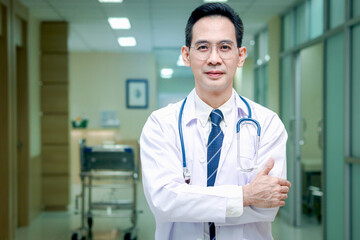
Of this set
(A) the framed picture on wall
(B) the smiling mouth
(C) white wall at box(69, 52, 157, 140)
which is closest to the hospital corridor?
(B) the smiling mouth

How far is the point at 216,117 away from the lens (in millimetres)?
1282

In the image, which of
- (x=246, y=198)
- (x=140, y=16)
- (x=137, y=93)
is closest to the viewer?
(x=246, y=198)

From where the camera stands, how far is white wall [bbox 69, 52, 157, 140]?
7754mm

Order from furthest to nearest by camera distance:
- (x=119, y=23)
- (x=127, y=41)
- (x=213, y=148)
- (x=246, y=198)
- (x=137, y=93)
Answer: (x=137, y=93)
(x=127, y=41)
(x=119, y=23)
(x=213, y=148)
(x=246, y=198)

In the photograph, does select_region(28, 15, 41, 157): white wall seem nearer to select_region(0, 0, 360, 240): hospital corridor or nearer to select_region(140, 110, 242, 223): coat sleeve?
select_region(0, 0, 360, 240): hospital corridor

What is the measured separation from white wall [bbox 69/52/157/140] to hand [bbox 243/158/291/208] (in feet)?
21.9

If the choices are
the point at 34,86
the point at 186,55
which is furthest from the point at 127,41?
the point at 186,55

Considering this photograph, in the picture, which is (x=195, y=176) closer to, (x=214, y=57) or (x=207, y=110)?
(x=207, y=110)

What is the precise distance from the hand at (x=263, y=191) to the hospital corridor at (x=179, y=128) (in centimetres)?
2

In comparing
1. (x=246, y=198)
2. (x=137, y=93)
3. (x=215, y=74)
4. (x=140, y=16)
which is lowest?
(x=246, y=198)

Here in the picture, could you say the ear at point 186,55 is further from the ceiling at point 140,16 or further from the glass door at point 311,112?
the glass door at point 311,112

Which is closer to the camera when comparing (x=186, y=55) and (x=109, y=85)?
(x=186, y=55)

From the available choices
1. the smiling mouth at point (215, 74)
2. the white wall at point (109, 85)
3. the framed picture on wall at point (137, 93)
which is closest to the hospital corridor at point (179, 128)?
the smiling mouth at point (215, 74)

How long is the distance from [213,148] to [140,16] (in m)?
3.95
